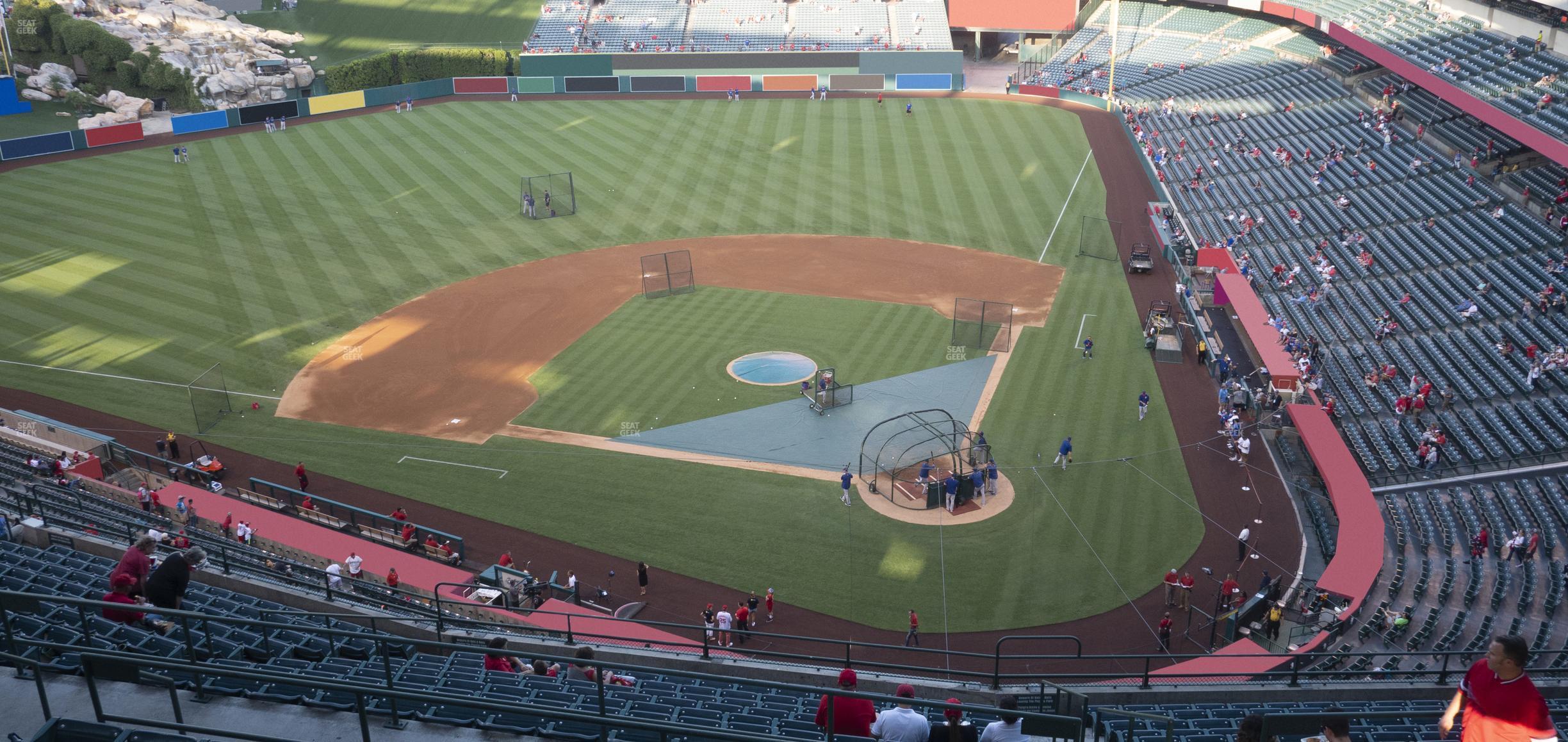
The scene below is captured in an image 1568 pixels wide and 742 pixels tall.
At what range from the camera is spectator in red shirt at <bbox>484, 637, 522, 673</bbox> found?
14.3 meters

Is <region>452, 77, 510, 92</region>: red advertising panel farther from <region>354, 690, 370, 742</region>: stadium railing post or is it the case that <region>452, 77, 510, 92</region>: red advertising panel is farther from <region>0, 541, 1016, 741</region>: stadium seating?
<region>354, 690, 370, 742</region>: stadium railing post

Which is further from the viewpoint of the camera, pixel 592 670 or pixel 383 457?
pixel 383 457

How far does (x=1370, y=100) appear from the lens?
5106cm

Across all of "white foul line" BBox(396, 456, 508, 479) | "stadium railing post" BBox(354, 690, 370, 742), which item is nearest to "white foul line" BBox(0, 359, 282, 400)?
"white foul line" BBox(396, 456, 508, 479)

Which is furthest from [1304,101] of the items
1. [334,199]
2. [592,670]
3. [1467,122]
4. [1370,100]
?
[592,670]

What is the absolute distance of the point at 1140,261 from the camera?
143 feet

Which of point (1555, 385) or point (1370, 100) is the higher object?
point (1370, 100)

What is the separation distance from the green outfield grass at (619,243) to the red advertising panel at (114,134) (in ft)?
7.17

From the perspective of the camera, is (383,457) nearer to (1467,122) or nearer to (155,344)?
(155,344)

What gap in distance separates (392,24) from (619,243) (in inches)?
1796

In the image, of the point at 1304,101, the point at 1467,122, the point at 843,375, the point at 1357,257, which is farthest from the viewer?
the point at 1304,101

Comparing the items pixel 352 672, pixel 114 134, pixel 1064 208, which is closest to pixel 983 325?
pixel 1064 208

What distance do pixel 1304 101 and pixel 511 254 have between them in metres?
38.2

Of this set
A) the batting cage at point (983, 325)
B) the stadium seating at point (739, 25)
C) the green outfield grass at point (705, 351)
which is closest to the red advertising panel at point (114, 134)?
the stadium seating at point (739, 25)
